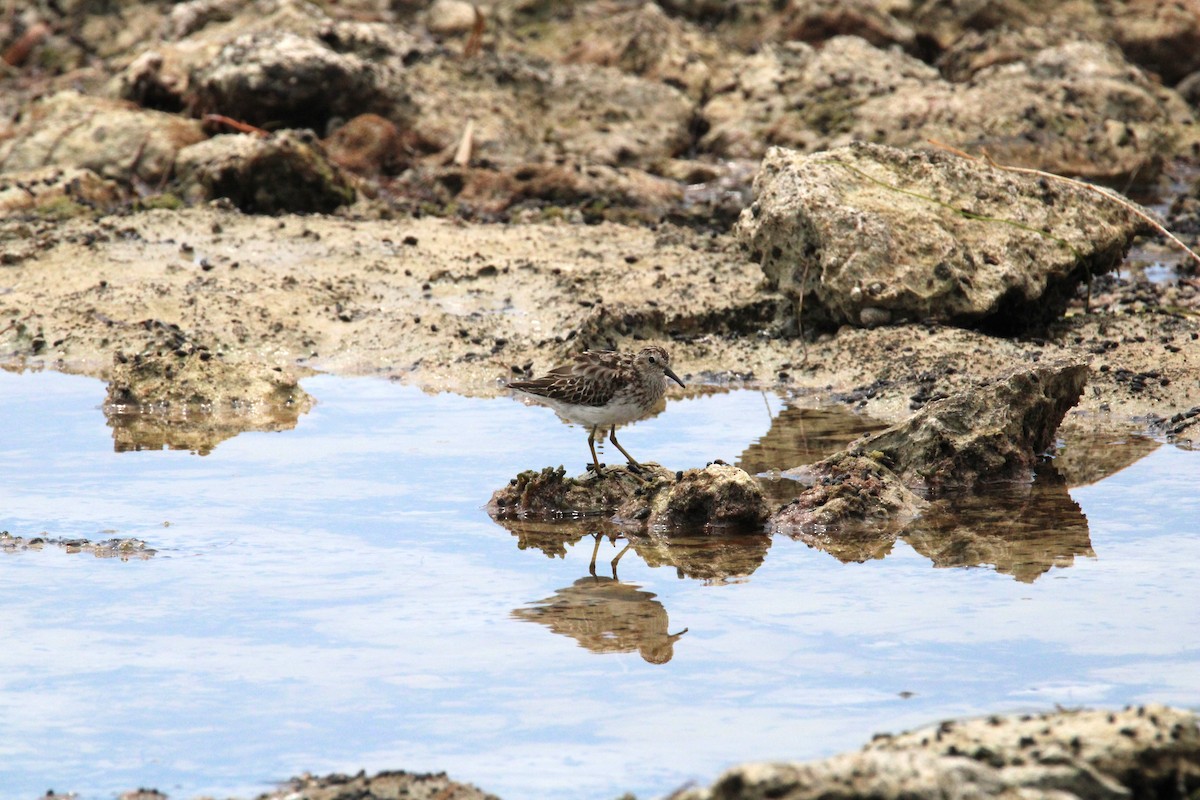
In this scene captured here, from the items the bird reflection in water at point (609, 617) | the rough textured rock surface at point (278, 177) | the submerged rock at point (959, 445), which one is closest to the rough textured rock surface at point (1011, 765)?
the bird reflection in water at point (609, 617)

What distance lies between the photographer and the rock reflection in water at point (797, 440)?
9264 millimetres

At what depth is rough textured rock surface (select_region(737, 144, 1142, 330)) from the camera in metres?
11.6

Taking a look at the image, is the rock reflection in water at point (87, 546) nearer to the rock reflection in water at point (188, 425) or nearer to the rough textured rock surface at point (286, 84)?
the rock reflection in water at point (188, 425)

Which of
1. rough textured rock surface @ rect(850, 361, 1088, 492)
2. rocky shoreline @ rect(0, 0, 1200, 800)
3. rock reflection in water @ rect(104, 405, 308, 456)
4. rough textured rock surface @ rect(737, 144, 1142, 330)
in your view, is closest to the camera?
rough textured rock surface @ rect(850, 361, 1088, 492)

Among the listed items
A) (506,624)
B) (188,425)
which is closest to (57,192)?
(188,425)

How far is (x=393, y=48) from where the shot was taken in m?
20.1

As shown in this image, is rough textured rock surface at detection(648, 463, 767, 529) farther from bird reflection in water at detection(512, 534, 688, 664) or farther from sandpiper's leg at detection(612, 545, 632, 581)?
bird reflection in water at detection(512, 534, 688, 664)

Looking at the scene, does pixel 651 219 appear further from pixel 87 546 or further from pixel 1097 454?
pixel 87 546

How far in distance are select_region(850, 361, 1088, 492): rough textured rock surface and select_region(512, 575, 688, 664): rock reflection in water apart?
2380 millimetres

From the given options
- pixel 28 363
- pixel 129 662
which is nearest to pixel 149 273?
pixel 28 363

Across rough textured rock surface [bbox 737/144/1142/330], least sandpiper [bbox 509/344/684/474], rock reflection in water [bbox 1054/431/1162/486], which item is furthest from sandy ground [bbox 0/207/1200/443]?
least sandpiper [bbox 509/344/684/474]

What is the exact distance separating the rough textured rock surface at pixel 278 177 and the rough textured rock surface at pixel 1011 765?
11.7 m

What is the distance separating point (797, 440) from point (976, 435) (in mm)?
1520

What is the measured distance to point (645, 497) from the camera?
8555mm
